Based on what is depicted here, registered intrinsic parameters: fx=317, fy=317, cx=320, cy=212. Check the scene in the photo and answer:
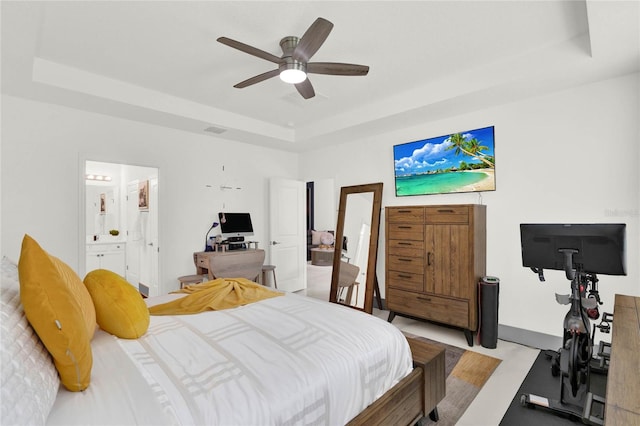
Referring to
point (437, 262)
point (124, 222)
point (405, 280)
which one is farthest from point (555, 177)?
point (124, 222)

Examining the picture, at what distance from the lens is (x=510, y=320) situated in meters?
3.23

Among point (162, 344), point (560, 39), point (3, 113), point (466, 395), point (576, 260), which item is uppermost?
point (560, 39)

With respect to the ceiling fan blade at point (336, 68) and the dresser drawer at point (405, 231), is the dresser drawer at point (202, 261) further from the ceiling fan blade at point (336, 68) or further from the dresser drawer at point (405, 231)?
the ceiling fan blade at point (336, 68)

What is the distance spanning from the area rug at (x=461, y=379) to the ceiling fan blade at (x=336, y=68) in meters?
2.38

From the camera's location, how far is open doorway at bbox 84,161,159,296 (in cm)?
462

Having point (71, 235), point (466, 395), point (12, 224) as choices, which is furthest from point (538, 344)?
point (12, 224)

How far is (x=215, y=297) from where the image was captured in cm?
224

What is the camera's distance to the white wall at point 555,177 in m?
2.65

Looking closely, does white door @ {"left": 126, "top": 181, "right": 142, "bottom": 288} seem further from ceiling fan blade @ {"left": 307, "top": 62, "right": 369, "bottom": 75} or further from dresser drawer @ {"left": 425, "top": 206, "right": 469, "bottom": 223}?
dresser drawer @ {"left": 425, "top": 206, "right": 469, "bottom": 223}

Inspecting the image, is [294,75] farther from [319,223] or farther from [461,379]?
[319,223]

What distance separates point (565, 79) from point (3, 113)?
504 centimetres

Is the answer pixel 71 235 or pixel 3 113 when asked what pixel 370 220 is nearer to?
pixel 71 235

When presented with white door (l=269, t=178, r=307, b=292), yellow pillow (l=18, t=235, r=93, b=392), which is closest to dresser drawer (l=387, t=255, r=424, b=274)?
white door (l=269, t=178, r=307, b=292)

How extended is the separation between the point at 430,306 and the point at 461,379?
959mm
